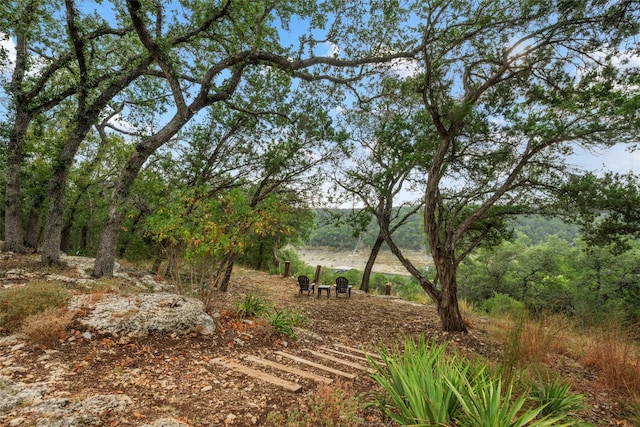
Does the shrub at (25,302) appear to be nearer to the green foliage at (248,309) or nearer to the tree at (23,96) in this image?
the green foliage at (248,309)

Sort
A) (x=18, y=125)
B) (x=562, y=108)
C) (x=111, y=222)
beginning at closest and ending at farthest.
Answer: (x=562, y=108), (x=111, y=222), (x=18, y=125)

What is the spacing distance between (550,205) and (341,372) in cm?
606

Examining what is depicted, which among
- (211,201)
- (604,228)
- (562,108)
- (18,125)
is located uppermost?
(562,108)

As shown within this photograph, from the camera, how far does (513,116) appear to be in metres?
6.58

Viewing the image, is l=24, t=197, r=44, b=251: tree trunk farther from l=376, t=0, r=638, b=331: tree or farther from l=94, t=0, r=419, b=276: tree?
l=376, t=0, r=638, b=331: tree

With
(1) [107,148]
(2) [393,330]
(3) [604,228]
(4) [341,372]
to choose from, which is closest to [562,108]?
(3) [604,228]

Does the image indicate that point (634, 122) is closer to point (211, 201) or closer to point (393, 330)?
point (393, 330)

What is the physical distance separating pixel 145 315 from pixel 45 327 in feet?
3.19

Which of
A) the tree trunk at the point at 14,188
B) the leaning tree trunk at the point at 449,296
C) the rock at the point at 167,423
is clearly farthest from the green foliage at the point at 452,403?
the tree trunk at the point at 14,188

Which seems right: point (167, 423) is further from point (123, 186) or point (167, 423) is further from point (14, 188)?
point (14, 188)

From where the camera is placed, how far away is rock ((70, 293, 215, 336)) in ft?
12.8

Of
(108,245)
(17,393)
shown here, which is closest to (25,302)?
(17,393)

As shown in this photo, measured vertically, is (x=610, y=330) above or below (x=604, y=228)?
below

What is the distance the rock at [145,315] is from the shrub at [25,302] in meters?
0.20
